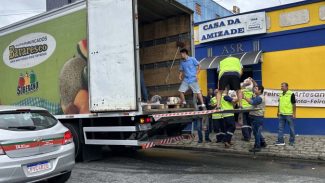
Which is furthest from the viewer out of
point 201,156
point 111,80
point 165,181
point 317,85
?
point 317,85

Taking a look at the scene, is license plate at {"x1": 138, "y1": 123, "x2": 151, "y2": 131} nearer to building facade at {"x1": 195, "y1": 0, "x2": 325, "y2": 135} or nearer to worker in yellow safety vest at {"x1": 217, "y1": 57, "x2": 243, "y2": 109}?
worker in yellow safety vest at {"x1": 217, "y1": 57, "x2": 243, "y2": 109}

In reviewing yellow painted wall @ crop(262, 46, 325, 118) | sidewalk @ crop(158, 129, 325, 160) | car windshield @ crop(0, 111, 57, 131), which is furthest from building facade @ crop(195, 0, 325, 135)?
car windshield @ crop(0, 111, 57, 131)

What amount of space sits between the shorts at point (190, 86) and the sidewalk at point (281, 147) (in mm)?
2089

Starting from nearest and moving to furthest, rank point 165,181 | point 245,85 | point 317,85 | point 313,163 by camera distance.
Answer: point 165,181
point 313,163
point 245,85
point 317,85

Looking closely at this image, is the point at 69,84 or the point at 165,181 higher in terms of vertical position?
the point at 69,84

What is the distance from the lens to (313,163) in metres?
8.84

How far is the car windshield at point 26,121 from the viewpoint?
5855mm

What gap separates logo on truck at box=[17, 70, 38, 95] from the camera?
972cm

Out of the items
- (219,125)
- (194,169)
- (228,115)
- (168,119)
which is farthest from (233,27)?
(194,169)

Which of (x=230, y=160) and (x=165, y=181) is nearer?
(x=165, y=181)

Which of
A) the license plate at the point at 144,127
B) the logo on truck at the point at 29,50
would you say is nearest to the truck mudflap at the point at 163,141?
the license plate at the point at 144,127

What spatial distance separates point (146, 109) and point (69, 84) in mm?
2075

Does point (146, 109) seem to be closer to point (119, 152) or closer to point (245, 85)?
point (119, 152)

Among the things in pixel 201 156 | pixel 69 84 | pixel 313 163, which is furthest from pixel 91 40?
pixel 313 163
